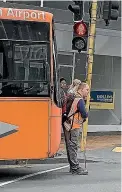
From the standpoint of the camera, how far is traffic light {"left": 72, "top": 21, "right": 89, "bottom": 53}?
1435cm

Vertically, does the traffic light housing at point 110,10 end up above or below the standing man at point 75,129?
above

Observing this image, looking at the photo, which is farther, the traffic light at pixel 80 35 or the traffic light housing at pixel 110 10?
the traffic light housing at pixel 110 10

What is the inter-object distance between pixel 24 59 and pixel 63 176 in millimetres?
2703

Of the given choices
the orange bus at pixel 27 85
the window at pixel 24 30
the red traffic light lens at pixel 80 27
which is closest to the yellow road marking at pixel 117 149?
the red traffic light lens at pixel 80 27

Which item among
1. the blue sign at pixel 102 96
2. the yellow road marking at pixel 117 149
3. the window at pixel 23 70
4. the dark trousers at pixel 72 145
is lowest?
the yellow road marking at pixel 117 149

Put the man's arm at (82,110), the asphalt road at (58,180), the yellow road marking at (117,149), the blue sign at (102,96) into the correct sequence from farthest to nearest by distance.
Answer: the blue sign at (102,96) → the yellow road marking at (117,149) → the man's arm at (82,110) → the asphalt road at (58,180)

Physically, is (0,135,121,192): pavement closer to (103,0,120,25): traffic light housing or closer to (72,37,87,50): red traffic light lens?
(72,37,87,50): red traffic light lens

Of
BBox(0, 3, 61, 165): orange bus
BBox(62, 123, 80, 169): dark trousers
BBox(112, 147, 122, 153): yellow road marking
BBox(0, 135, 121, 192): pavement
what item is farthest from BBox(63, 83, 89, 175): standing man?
BBox(112, 147, 122, 153): yellow road marking

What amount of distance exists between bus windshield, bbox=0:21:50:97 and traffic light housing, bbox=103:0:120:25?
3.97m

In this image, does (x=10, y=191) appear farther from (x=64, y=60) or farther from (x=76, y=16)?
(x=64, y=60)

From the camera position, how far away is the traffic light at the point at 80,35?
1435 cm

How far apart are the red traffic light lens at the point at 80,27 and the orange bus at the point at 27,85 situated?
11.3 feet

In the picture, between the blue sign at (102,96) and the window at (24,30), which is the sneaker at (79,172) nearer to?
the window at (24,30)

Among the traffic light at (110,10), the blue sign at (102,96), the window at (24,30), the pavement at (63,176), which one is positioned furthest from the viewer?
the blue sign at (102,96)
